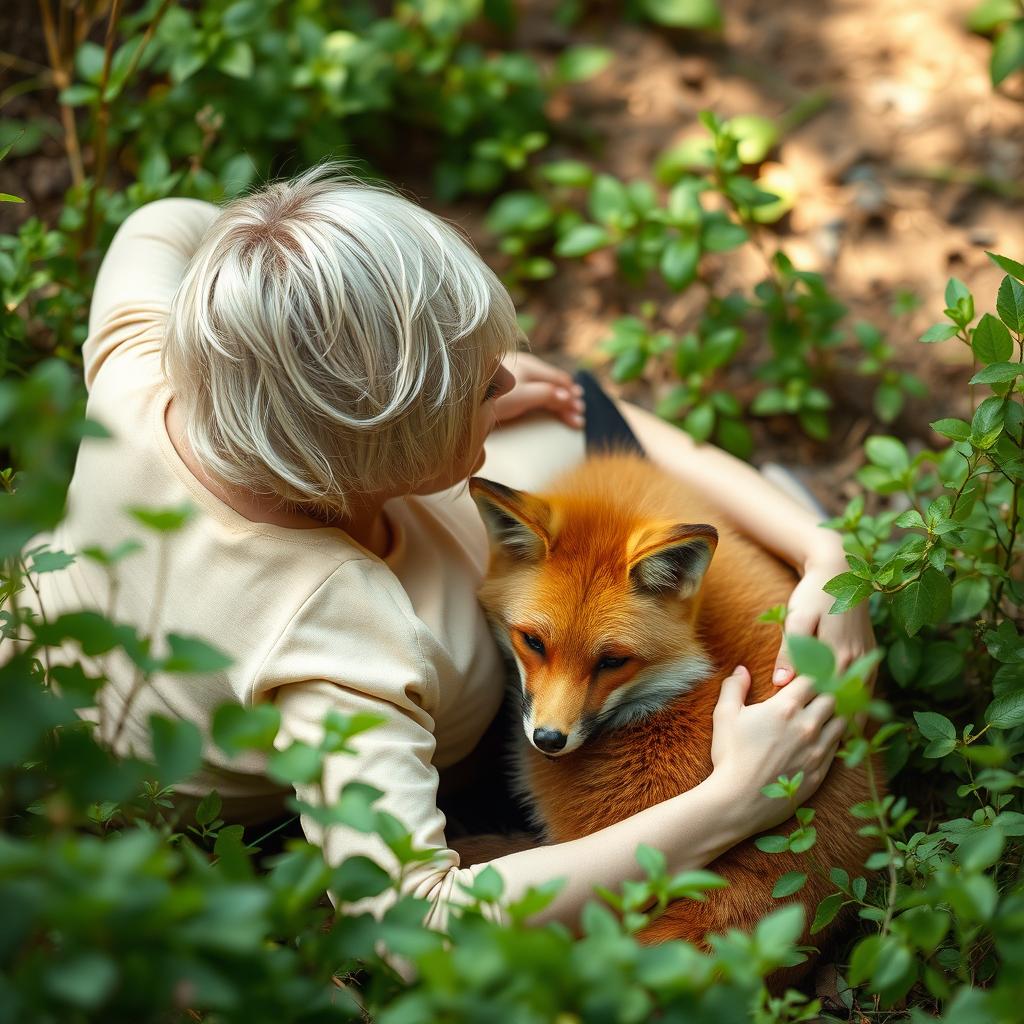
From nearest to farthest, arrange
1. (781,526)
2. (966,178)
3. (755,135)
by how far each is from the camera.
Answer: (781,526) < (755,135) < (966,178)

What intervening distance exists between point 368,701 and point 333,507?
0.38 metres

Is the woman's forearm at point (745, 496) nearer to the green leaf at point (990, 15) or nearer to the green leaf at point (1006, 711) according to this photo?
the green leaf at point (1006, 711)

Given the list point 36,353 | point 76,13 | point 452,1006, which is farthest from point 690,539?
point 76,13

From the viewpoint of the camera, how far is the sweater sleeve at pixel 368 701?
173 cm

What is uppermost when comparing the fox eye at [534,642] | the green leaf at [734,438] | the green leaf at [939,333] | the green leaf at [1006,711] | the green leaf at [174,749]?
the green leaf at [939,333]

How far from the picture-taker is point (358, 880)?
50.7 inches

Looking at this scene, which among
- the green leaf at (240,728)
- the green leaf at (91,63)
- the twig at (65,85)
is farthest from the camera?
the twig at (65,85)

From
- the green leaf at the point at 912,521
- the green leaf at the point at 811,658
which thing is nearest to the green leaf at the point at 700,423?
the green leaf at the point at 912,521

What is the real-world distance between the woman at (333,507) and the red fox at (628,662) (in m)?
0.10

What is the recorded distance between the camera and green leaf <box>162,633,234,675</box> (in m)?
1.16

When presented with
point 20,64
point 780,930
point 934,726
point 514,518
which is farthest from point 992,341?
point 20,64

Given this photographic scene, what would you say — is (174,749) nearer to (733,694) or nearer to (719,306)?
(733,694)

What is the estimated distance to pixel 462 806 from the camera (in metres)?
2.60

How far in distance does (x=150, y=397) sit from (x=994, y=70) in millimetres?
2862
